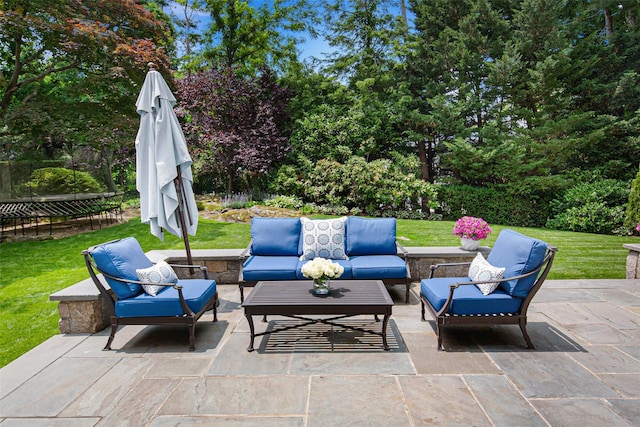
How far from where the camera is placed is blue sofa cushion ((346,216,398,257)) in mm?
5090

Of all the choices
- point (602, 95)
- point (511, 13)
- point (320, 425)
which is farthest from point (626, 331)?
point (511, 13)

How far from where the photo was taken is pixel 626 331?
375cm

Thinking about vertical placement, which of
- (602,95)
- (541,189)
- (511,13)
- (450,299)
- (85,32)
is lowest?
(450,299)

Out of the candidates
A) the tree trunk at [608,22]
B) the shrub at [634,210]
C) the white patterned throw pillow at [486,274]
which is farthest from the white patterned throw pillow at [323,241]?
the tree trunk at [608,22]

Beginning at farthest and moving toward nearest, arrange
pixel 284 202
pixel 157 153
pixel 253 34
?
1. pixel 253 34
2. pixel 284 202
3. pixel 157 153

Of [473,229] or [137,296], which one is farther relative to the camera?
[473,229]

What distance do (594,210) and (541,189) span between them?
1406 millimetres

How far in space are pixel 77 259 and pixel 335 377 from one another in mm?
5715

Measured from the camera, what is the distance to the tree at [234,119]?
38.5ft

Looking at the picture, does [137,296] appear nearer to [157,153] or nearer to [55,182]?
[157,153]

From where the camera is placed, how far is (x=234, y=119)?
40.1 feet

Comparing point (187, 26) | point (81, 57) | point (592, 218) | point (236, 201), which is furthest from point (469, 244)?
point (187, 26)

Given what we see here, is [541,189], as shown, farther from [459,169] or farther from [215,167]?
[215,167]

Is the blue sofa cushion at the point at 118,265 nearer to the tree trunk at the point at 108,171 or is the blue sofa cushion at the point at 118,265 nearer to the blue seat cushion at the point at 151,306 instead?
the blue seat cushion at the point at 151,306
